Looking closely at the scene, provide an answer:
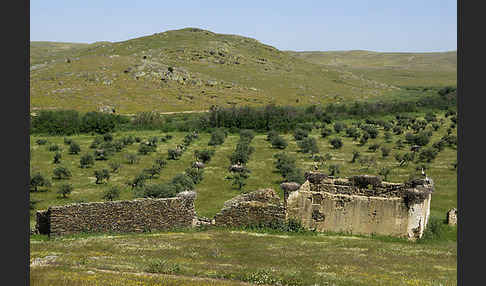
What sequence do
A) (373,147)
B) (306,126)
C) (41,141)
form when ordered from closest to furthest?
(373,147) → (41,141) → (306,126)

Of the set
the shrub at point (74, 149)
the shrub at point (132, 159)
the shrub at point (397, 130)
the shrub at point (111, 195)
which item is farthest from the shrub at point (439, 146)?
the shrub at point (74, 149)

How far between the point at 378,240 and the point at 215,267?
9.05 m

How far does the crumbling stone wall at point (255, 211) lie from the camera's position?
2020cm

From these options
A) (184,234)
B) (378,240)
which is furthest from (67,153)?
(378,240)

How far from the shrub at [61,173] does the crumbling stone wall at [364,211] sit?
83.8 ft

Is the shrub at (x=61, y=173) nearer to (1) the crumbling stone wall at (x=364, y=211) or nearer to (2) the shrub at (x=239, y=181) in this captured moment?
(2) the shrub at (x=239, y=181)

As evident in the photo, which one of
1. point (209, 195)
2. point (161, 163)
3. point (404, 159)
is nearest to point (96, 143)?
point (161, 163)

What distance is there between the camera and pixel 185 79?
120 m

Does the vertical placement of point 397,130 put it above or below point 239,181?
above

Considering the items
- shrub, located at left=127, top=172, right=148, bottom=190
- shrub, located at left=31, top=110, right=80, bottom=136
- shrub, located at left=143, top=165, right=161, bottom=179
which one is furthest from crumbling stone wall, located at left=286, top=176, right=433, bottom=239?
shrub, located at left=31, top=110, right=80, bottom=136

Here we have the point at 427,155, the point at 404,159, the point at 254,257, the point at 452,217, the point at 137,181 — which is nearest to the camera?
the point at 254,257

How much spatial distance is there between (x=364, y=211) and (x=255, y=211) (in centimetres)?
473

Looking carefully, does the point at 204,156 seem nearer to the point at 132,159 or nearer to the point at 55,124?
the point at 132,159

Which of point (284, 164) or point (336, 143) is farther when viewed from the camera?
point (336, 143)
